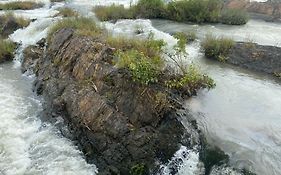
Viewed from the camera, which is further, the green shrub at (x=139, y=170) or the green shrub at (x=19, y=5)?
the green shrub at (x=19, y=5)

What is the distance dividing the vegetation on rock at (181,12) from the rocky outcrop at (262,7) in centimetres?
206

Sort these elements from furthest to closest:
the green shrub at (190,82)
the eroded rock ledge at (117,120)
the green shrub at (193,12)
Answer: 1. the green shrub at (193,12)
2. the green shrub at (190,82)
3. the eroded rock ledge at (117,120)

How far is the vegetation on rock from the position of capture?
1847 centimetres

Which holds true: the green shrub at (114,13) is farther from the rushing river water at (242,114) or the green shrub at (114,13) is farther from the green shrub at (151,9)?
the rushing river water at (242,114)

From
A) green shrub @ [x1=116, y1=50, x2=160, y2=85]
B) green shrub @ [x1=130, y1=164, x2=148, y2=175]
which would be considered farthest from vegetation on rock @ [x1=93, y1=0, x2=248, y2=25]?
green shrub @ [x1=130, y1=164, x2=148, y2=175]

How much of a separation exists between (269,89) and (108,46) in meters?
4.79

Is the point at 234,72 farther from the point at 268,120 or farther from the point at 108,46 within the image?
the point at 108,46

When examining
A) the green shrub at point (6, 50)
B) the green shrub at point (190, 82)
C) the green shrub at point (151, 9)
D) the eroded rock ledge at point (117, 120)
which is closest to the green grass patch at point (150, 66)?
the green shrub at point (190, 82)

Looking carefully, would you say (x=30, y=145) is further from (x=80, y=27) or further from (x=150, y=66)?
(x=80, y=27)

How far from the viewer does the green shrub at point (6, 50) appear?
48.9 ft

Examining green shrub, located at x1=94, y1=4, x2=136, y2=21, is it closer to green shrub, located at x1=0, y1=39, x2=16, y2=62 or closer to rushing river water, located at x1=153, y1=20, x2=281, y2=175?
green shrub, located at x1=0, y1=39, x2=16, y2=62

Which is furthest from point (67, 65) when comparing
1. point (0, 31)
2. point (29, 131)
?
point (0, 31)

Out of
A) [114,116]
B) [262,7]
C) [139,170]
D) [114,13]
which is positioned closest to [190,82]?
[114,116]

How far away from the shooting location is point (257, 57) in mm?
13383
